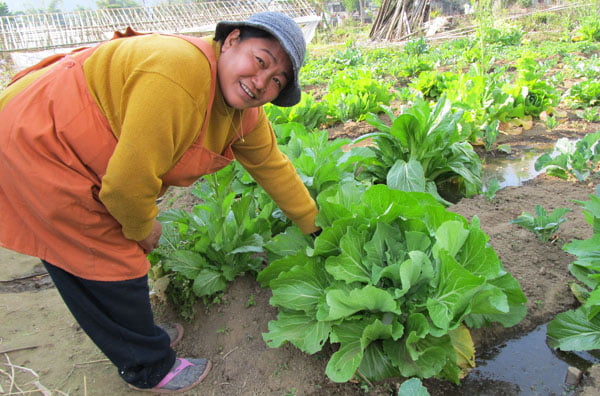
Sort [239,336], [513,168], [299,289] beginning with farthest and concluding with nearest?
[513,168], [239,336], [299,289]

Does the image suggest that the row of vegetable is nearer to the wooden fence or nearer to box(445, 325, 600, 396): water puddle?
box(445, 325, 600, 396): water puddle

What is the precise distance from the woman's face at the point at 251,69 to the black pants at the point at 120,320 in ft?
3.15

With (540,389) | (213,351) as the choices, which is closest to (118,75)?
(213,351)

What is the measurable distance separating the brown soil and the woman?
64 cm

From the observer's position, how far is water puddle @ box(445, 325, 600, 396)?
1.89 meters

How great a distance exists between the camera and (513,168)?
14.2 ft

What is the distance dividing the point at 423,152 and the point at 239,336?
2170mm

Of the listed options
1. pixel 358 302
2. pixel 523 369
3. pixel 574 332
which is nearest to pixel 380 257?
pixel 358 302

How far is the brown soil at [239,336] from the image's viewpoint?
2027 millimetres

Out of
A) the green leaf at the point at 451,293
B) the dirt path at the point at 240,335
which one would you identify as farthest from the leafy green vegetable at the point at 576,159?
the green leaf at the point at 451,293

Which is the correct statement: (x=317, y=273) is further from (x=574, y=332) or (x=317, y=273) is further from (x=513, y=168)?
(x=513, y=168)

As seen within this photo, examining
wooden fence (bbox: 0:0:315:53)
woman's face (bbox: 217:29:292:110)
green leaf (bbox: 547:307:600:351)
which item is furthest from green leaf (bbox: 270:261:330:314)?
wooden fence (bbox: 0:0:315:53)

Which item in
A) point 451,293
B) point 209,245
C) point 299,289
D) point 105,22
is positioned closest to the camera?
point 451,293

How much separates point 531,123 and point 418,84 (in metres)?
2.16
